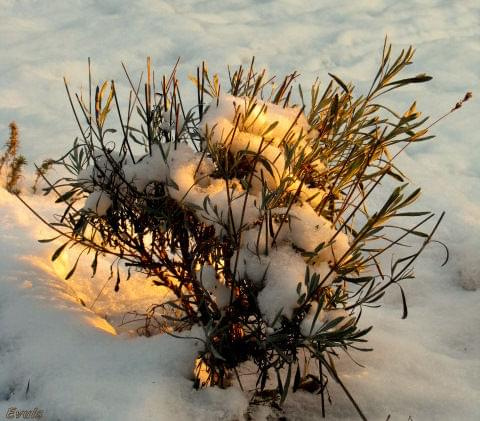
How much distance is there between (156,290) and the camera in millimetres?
2174

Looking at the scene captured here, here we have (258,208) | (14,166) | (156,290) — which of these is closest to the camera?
(258,208)

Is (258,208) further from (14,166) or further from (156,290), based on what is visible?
(14,166)

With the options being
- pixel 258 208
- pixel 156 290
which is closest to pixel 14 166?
pixel 156 290

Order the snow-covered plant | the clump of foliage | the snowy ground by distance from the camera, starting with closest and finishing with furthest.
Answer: the snow-covered plant
the snowy ground
the clump of foliage

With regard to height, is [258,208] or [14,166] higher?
[258,208]

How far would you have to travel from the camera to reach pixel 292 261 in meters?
1.26

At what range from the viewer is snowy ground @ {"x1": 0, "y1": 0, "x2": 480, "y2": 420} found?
1.40m

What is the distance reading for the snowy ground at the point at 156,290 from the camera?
1.40 m

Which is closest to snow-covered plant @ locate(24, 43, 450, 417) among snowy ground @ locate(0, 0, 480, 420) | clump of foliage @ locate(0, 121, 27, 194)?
snowy ground @ locate(0, 0, 480, 420)

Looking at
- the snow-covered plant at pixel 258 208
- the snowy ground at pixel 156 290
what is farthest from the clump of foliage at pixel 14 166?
the snow-covered plant at pixel 258 208

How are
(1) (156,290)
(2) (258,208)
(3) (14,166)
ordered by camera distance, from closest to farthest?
(2) (258,208) → (1) (156,290) → (3) (14,166)

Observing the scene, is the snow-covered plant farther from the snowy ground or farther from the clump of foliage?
the clump of foliage

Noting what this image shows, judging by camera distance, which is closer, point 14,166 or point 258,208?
point 258,208

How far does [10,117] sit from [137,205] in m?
3.56
